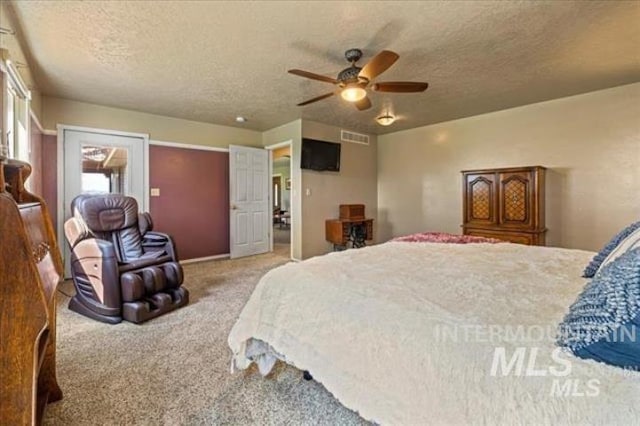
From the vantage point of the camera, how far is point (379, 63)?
7.71 feet

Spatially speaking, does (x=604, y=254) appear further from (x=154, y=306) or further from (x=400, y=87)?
(x=154, y=306)

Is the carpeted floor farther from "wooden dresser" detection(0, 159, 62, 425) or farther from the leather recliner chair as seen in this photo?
"wooden dresser" detection(0, 159, 62, 425)

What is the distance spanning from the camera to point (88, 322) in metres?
2.73

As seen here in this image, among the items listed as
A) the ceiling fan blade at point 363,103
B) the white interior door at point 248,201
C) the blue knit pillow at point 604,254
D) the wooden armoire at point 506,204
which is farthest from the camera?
the white interior door at point 248,201

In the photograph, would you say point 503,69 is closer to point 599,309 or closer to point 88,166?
point 599,309

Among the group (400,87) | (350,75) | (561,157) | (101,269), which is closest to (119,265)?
(101,269)

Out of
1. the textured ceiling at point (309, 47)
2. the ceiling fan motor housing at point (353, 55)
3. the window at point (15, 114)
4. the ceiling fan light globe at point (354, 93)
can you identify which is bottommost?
the window at point (15, 114)

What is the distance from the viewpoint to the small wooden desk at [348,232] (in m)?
5.33

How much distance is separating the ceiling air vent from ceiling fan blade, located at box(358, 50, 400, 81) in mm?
3122

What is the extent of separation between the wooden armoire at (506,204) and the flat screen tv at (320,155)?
2.15 meters

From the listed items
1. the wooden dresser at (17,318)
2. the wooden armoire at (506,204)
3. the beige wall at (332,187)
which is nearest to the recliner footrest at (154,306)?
the wooden dresser at (17,318)

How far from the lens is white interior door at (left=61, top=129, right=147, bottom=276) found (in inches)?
162

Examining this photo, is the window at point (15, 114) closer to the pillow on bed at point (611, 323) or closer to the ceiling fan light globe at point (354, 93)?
the ceiling fan light globe at point (354, 93)

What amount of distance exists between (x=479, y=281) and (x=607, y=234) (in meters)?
3.71
